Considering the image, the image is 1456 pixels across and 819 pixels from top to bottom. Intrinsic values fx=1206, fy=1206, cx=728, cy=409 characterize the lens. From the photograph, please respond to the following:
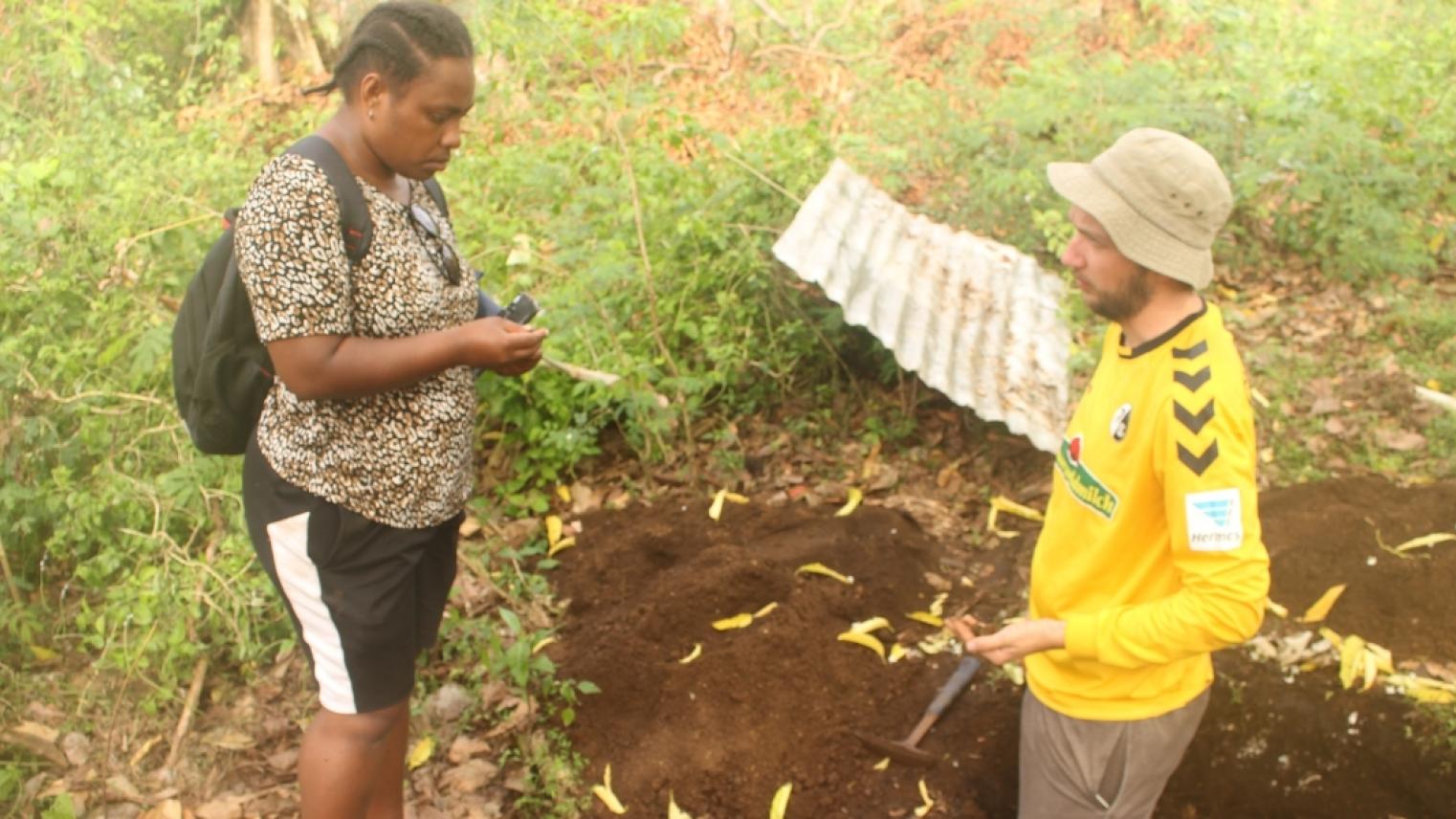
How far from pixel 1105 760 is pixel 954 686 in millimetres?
1068

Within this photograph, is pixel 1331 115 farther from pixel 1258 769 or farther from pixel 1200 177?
pixel 1200 177

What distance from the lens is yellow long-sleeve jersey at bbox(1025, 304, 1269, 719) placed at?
209 cm

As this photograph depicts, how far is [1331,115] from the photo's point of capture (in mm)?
6113

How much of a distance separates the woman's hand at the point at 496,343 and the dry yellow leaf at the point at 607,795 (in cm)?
146

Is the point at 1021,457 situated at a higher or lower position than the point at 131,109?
lower

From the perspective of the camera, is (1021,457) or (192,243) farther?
(1021,457)

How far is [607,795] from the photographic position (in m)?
3.33

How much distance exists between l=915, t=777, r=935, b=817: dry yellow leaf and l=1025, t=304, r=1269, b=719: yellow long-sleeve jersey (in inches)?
31.8

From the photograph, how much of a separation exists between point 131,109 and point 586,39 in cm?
326

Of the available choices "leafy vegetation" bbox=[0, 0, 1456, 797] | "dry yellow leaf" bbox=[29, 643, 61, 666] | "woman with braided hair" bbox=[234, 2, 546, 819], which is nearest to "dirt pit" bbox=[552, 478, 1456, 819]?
"leafy vegetation" bbox=[0, 0, 1456, 797]

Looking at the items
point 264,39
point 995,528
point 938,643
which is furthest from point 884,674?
point 264,39

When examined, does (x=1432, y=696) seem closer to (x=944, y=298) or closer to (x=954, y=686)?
(x=954, y=686)

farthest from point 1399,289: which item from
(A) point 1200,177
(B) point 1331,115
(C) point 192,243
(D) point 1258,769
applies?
(C) point 192,243

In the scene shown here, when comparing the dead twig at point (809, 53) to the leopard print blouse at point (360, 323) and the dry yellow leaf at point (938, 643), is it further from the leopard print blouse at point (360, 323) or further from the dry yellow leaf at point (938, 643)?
the leopard print blouse at point (360, 323)
